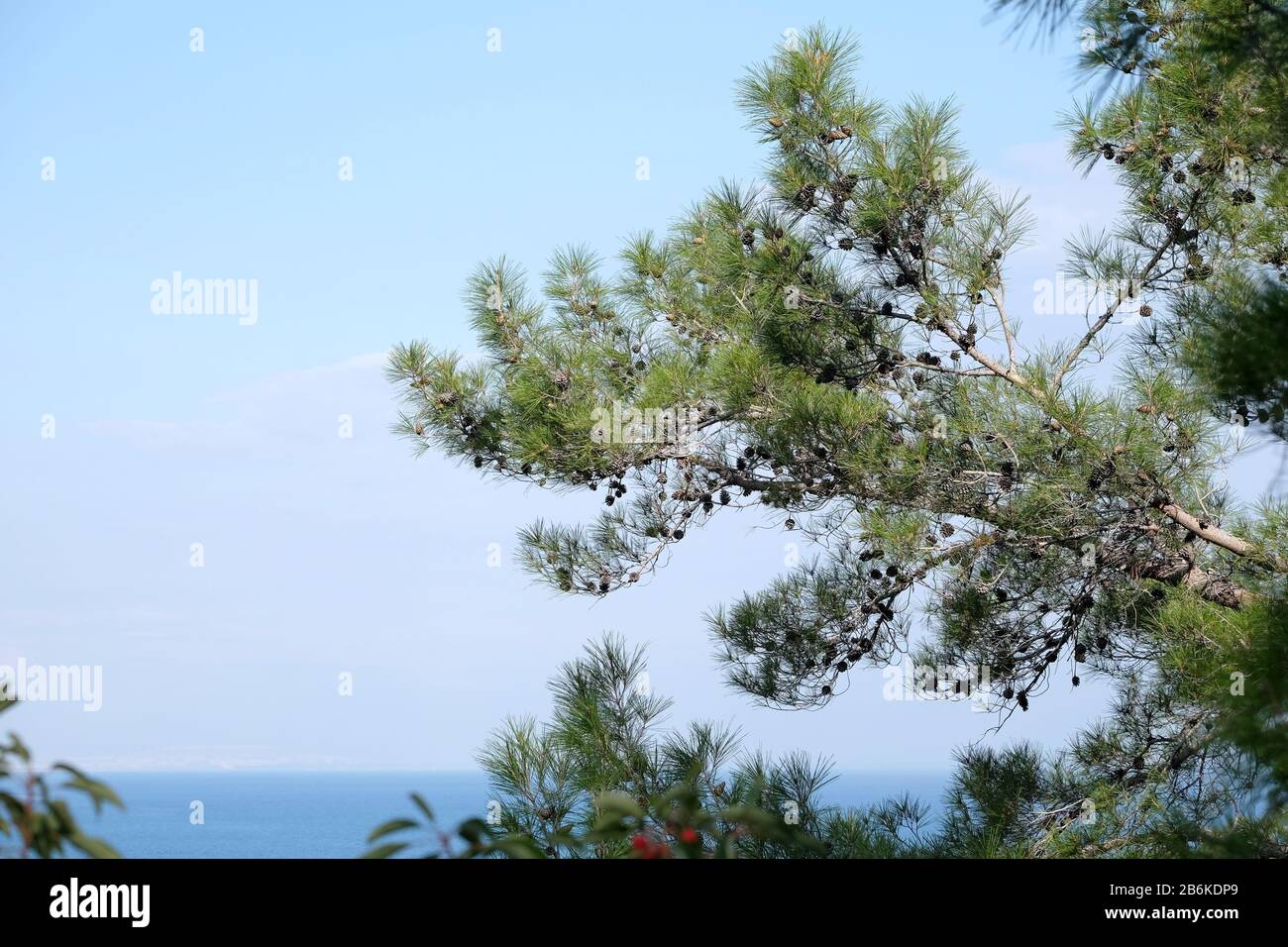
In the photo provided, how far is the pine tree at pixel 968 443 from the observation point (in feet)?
9.57

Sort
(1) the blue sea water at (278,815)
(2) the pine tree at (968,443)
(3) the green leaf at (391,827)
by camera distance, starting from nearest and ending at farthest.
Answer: (3) the green leaf at (391,827)
(2) the pine tree at (968,443)
(1) the blue sea water at (278,815)

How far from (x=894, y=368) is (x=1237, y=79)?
3.61 ft

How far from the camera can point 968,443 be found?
3.08 m

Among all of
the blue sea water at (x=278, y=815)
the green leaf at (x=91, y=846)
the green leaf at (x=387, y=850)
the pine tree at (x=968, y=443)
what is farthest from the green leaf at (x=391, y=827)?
the blue sea water at (x=278, y=815)

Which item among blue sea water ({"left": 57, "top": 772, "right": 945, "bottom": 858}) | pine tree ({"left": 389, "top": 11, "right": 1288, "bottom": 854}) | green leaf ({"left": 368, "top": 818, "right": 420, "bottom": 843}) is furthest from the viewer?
blue sea water ({"left": 57, "top": 772, "right": 945, "bottom": 858})

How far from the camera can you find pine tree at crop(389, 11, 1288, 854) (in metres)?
2.92

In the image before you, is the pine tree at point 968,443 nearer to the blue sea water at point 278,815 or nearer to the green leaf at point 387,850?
the green leaf at point 387,850

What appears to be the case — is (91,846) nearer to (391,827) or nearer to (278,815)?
(391,827)

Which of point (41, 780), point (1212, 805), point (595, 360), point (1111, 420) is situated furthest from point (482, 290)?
point (41, 780)

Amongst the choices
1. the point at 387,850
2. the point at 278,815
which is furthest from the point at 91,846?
the point at 278,815

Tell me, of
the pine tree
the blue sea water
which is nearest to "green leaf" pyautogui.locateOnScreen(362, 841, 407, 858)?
the pine tree

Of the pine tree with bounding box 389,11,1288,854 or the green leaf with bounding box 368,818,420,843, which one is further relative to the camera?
the pine tree with bounding box 389,11,1288,854

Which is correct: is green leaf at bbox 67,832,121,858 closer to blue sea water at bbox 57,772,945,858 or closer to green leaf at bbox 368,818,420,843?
green leaf at bbox 368,818,420,843

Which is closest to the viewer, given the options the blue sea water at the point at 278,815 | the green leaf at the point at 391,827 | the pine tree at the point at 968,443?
the green leaf at the point at 391,827
